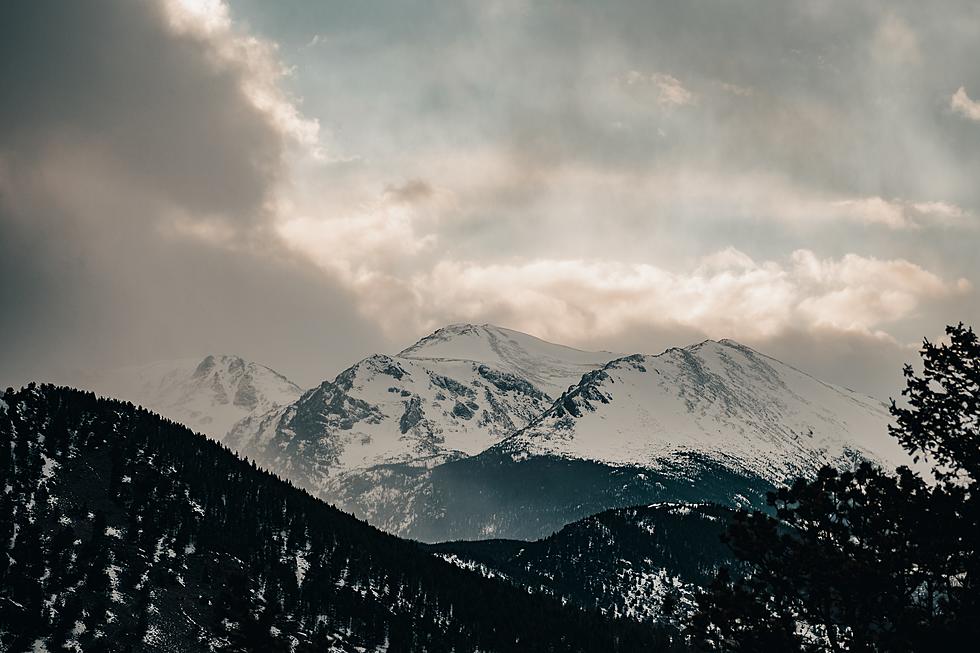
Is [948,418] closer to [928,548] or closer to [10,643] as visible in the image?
[928,548]

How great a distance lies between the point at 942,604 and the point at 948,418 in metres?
6.89

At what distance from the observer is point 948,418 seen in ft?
112

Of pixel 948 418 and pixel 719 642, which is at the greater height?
pixel 948 418

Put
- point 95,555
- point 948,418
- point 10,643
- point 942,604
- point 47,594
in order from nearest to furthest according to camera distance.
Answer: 1. point 942,604
2. point 948,418
3. point 10,643
4. point 47,594
5. point 95,555

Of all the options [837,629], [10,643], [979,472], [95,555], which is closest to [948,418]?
[979,472]

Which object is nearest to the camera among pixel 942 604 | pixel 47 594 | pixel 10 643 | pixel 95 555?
pixel 942 604

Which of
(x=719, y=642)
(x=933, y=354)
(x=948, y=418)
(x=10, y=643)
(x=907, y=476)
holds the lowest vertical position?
(x=10, y=643)

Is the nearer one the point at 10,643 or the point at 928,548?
the point at 928,548

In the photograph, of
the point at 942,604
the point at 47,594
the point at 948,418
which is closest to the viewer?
the point at 942,604

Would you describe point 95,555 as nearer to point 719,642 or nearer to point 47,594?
point 47,594

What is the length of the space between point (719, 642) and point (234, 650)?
26666mm

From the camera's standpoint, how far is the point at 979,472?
107 feet

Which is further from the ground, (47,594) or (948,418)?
(948,418)

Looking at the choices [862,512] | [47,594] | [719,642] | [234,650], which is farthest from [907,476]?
[47,594]
